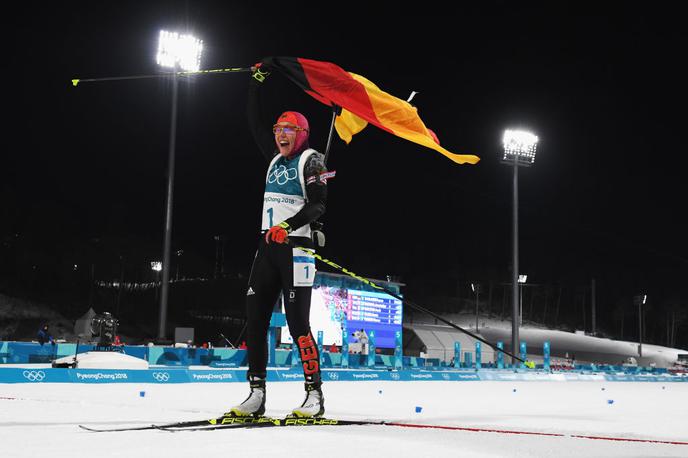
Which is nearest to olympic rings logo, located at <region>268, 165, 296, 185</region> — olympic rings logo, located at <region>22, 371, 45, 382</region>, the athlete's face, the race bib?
the athlete's face

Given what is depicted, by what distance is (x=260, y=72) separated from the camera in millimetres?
5695

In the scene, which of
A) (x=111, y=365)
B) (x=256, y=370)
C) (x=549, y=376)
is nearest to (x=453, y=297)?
(x=549, y=376)

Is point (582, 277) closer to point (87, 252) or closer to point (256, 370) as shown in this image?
point (87, 252)

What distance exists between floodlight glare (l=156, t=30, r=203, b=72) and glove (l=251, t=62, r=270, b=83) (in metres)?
17.6

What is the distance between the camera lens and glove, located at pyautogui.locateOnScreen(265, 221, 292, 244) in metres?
4.88

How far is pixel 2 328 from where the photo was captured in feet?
180

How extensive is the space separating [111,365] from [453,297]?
81853 mm

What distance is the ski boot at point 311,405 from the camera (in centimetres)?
495

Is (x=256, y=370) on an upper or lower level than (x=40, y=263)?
lower

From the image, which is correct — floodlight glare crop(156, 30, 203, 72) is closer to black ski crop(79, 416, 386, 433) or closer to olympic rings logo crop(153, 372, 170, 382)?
olympic rings logo crop(153, 372, 170, 382)

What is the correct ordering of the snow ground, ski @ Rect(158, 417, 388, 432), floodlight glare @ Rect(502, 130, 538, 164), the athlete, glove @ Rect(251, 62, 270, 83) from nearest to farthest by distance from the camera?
the snow ground < ski @ Rect(158, 417, 388, 432) < the athlete < glove @ Rect(251, 62, 270, 83) < floodlight glare @ Rect(502, 130, 538, 164)

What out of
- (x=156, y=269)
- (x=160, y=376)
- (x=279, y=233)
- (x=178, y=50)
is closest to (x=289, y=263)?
(x=279, y=233)

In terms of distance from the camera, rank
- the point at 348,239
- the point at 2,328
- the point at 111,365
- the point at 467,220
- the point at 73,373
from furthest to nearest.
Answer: the point at 467,220 < the point at 348,239 < the point at 2,328 < the point at 111,365 < the point at 73,373

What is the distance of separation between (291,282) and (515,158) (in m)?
26.1
